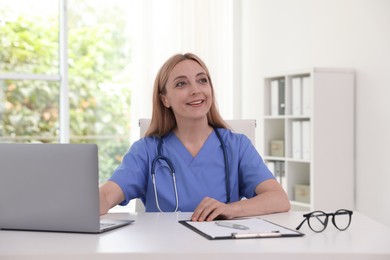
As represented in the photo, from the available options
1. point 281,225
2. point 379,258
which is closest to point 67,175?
point 281,225

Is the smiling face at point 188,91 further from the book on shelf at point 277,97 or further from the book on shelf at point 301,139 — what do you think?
the book on shelf at point 277,97

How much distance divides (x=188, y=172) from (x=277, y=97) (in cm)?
216

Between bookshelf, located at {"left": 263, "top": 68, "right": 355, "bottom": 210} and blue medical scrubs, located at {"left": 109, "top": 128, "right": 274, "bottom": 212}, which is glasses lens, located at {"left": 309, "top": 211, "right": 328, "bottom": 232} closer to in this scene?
blue medical scrubs, located at {"left": 109, "top": 128, "right": 274, "bottom": 212}

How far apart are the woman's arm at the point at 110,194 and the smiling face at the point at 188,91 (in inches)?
14.0

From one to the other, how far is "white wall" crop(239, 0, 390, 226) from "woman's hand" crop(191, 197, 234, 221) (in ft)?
6.80

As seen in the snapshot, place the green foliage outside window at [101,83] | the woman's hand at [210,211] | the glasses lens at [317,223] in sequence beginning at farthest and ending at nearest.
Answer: the green foliage outside window at [101,83]
the woman's hand at [210,211]
the glasses lens at [317,223]

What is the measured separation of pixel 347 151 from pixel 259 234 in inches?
99.8

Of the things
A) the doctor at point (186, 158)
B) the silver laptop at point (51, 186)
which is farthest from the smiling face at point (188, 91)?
the silver laptop at point (51, 186)

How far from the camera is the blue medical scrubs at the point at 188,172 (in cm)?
220

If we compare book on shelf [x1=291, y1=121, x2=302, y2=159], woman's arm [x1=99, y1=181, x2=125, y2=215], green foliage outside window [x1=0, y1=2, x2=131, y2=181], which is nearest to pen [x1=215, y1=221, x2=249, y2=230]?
woman's arm [x1=99, y1=181, x2=125, y2=215]

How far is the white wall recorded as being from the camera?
3.64 m

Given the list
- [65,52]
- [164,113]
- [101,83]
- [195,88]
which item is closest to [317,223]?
→ [195,88]

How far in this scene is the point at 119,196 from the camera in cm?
214

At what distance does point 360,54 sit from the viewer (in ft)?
12.5
